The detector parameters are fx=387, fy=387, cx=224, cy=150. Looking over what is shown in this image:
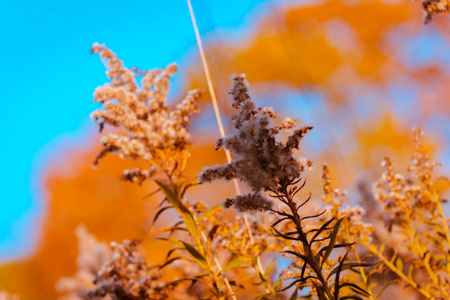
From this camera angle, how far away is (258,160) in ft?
1.59

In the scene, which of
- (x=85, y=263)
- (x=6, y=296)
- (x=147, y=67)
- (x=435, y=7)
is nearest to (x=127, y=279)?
(x=85, y=263)

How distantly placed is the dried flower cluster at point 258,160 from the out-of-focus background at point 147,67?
29.8 inches

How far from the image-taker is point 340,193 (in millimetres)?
835

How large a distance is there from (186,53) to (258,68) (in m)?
0.31

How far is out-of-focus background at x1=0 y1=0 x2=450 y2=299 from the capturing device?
126 centimetres

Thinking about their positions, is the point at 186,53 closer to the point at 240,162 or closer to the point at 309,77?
the point at 309,77

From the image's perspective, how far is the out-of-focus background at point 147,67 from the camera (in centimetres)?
126

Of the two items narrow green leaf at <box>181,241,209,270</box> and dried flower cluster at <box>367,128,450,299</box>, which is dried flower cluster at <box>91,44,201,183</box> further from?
dried flower cluster at <box>367,128,450,299</box>

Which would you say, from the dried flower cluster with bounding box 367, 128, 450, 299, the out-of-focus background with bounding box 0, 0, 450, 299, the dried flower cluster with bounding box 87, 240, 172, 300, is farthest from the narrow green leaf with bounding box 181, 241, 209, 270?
the out-of-focus background with bounding box 0, 0, 450, 299

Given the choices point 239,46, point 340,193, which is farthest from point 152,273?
point 239,46

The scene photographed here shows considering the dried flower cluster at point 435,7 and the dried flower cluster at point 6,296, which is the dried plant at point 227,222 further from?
the dried flower cluster at point 6,296

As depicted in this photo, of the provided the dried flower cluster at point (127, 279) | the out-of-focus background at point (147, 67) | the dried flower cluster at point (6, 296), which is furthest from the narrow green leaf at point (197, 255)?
the dried flower cluster at point (6, 296)

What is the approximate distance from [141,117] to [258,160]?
647 millimetres

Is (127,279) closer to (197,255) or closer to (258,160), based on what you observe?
(197,255)
